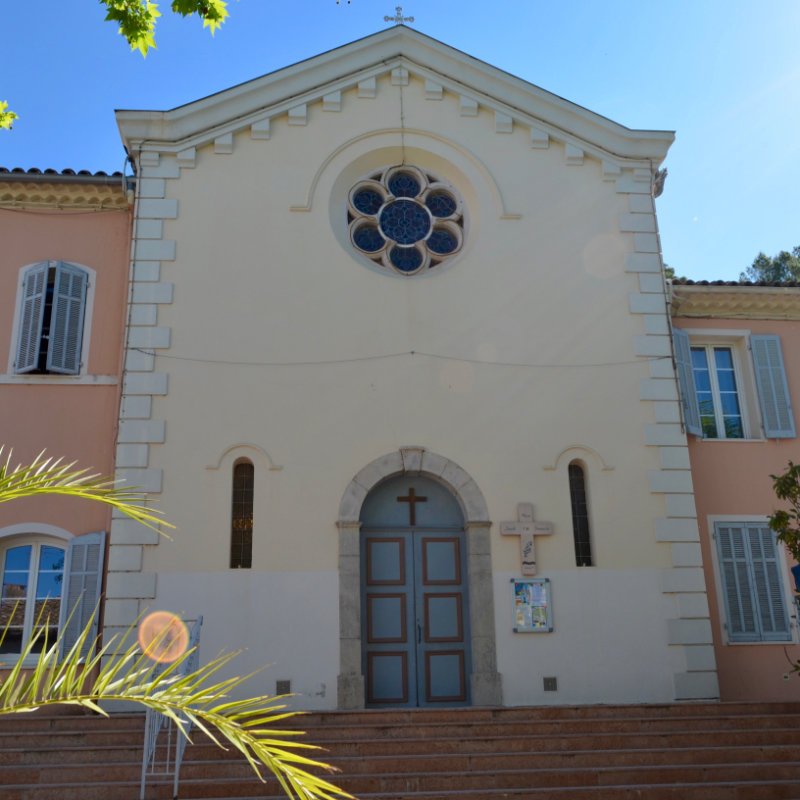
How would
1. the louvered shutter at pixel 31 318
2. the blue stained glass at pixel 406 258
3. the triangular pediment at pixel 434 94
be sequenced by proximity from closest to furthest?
1. the louvered shutter at pixel 31 318
2. the blue stained glass at pixel 406 258
3. the triangular pediment at pixel 434 94

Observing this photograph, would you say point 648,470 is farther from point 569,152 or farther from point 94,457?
point 94,457

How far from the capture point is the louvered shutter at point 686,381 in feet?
41.7

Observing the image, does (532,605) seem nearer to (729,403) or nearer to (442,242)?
(729,403)

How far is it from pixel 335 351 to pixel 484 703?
15.5 feet

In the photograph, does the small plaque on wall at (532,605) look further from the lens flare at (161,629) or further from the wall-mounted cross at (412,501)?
the lens flare at (161,629)

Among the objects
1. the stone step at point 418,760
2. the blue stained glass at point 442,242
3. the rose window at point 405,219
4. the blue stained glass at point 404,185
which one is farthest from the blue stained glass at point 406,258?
the stone step at point 418,760

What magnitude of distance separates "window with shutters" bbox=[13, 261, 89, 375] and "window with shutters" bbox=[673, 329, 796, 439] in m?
8.26

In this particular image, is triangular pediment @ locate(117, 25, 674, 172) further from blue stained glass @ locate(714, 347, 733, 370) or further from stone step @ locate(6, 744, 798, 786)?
stone step @ locate(6, 744, 798, 786)

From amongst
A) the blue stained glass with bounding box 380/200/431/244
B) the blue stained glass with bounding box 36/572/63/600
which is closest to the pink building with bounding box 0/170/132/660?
the blue stained glass with bounding box 36/572/63/600

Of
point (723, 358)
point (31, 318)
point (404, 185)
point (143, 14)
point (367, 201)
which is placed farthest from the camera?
point (723, 358)

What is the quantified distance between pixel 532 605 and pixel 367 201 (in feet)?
19.7

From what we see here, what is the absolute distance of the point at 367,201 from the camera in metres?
12.8

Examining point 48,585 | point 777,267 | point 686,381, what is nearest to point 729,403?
point 686,381

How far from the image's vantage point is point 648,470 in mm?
11703
